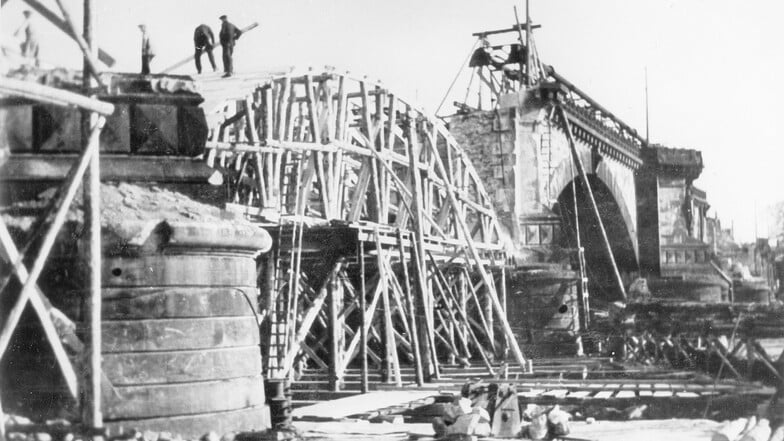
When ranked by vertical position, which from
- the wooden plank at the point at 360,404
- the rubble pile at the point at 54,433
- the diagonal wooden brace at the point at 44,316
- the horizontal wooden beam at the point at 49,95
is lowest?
the wooden plank at the point at 360,404

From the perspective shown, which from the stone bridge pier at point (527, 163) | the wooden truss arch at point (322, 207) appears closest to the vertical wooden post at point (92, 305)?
the wooden truss arch at point (322, 207)

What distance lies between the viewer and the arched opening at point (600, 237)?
45.5 m

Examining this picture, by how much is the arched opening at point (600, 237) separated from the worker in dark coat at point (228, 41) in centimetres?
2720

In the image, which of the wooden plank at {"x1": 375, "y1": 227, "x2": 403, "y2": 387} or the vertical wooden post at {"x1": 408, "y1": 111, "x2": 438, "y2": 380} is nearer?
the wooden plank at {"x1": 375, "y1": 227, "x2": 403, "y2": 387}

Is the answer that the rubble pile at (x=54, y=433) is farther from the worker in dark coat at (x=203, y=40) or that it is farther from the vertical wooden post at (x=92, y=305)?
the worker in dark coat at (x=203, y=40)

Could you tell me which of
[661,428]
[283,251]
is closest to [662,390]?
[661,428]

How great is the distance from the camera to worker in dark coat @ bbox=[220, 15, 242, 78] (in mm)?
17516

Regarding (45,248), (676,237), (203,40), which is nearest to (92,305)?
(45,248)

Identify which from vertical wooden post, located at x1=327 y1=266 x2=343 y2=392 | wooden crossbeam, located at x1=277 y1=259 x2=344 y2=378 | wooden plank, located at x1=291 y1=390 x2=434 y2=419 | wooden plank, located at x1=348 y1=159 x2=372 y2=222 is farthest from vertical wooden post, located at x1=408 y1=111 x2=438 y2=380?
wooden plank, located at x1=291 y1=390 x2=434 y2=419

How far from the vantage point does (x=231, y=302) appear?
341 inches

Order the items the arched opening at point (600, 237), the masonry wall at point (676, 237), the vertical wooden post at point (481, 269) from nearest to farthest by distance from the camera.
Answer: the vertical wooden post at point (481, 269)
the arched opening at point (600, 237)
the masonry wall at point (676, 237)

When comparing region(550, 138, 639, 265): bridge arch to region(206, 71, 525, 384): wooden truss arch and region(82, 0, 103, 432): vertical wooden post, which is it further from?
region(82, 0, 103, 432): vertical wooden post

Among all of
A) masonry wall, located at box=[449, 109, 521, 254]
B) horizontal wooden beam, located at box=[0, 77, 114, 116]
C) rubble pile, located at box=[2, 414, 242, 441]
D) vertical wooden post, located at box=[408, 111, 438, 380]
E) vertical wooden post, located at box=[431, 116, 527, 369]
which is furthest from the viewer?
masonry wall, located at box=[449, 109, 521, 254]

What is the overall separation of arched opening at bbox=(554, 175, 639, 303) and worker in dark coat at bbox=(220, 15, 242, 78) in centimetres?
2720
